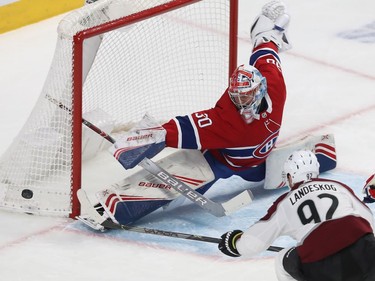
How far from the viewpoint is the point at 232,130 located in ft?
15.5

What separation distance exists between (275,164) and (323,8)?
226 cm

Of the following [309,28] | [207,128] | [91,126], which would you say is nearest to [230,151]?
[207,128]

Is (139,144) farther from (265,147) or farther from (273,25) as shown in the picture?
(273,25)

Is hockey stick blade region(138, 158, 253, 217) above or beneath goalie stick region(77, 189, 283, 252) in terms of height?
above

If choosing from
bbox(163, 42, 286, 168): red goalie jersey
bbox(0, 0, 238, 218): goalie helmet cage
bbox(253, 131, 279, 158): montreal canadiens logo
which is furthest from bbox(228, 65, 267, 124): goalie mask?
bbox(0, 0, 238, 218): goalie helmet cage

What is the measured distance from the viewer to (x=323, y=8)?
23.1ft

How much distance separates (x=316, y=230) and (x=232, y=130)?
984 mm

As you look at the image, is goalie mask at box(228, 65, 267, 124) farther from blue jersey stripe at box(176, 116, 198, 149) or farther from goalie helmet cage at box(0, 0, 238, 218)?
goalie helmet cage at box(0, 0, 238, 218)

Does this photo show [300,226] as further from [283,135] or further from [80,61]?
[283,135]

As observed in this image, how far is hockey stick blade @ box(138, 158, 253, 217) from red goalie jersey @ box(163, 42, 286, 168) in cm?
11

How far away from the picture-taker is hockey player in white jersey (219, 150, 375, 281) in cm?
376

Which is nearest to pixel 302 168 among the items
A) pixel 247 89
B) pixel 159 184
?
pixel 247 89

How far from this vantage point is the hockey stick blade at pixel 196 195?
15.5 feet

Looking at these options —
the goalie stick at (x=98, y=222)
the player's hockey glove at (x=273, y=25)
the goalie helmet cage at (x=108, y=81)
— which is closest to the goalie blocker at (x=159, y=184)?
the goalie stick at (x=98, y=222)
